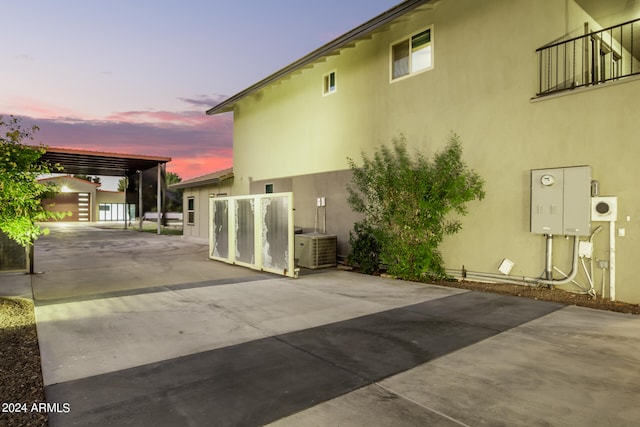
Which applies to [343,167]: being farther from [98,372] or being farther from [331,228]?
[98,372]

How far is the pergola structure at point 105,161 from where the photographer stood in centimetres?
2164

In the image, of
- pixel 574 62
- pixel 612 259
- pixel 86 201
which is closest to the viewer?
pixel 612 259

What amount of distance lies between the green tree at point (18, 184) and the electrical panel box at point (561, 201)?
8.06 meters

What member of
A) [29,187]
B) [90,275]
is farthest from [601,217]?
[90,275]

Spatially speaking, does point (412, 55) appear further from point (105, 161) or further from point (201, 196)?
point (105, 161)

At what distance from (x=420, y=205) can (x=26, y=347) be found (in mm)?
6946

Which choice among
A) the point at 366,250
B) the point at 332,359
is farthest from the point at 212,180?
the point at 332,359

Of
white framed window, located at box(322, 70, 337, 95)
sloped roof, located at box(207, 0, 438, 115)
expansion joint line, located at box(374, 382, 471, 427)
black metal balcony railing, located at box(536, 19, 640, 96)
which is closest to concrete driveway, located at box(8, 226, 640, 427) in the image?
expansion joint line, located at box(374, 382, 471, 427)

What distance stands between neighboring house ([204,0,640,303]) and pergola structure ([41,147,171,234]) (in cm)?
1619

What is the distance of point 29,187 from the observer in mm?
5445

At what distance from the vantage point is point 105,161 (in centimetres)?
2483

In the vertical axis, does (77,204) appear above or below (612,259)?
above

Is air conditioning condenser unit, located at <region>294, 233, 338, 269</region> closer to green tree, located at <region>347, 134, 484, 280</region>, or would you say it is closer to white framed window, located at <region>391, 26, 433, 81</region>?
green tree, located at <region>347, 134, 484, 280</region>

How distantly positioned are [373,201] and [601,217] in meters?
4.84
